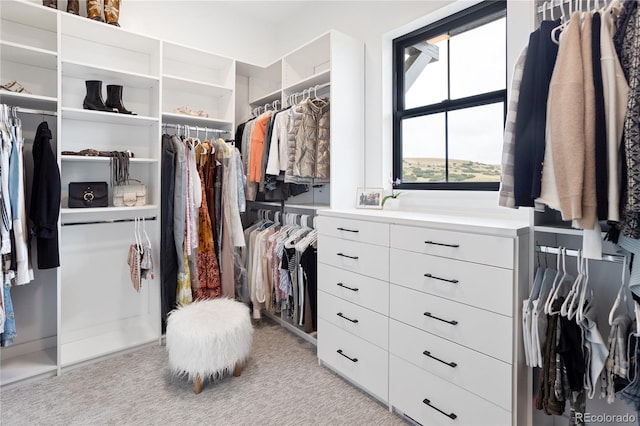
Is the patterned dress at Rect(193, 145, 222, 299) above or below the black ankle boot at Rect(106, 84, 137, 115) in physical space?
below

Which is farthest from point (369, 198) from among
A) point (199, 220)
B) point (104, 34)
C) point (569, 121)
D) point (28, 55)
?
point (28, 55)

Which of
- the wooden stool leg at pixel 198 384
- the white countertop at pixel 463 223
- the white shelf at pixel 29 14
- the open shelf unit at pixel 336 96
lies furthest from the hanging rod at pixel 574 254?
the white shelf at pixel 29 14

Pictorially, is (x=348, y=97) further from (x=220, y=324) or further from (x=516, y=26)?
(x=220, y=324)

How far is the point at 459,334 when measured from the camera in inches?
60.9

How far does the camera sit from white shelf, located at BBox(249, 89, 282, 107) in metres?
3.14

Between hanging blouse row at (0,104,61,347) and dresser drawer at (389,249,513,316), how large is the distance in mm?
2093

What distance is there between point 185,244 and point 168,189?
0.44 metres

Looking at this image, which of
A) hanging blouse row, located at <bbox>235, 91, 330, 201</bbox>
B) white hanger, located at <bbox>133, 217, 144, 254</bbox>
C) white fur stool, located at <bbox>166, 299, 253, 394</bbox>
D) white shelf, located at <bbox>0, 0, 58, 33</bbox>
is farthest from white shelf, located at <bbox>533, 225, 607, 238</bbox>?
white shelf, located at <bbox>0, 0, 58, 33</bbox>

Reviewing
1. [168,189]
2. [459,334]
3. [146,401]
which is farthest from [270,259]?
[459,334]

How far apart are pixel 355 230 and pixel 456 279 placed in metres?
0.67

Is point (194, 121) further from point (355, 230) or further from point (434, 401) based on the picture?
point (434, 401)

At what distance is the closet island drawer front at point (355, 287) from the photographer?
6.23ft

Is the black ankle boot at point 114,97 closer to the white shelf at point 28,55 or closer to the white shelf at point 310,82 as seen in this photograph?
the white shelf at point 28,55

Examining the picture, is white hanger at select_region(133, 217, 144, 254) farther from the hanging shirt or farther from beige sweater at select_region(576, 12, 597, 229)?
beige sweater at select_region(576, 12, 597, 229)
